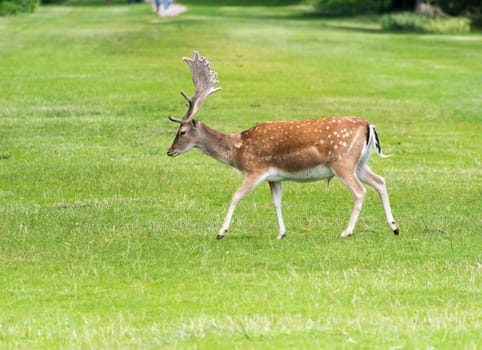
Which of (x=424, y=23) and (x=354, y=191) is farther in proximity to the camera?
(x=424, y=23)

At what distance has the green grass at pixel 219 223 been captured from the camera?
8.87 m

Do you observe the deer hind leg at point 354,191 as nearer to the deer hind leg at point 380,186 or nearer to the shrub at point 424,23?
the deer hind leg at point 380,186

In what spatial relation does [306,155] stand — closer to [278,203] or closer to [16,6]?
[278,203]

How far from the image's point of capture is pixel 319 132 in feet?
42.0

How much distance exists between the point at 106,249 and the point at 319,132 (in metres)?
2.40

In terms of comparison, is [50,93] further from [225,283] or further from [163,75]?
[225,283]

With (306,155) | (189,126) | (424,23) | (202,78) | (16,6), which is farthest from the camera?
(16,6)

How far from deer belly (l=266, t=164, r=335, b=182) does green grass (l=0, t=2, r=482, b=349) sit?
627 mm

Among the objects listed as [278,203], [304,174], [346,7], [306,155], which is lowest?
[346,7]

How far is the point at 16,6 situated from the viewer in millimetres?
68562

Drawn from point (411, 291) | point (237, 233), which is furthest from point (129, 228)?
point (411, 291)

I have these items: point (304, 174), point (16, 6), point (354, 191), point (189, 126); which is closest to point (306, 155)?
point (304, 174)

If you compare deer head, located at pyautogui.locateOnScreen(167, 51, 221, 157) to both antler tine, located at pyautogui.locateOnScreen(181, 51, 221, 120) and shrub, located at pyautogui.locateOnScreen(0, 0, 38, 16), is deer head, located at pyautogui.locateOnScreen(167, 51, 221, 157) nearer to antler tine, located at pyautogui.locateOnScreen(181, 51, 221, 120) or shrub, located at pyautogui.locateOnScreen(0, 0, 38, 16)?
antler tine, located at pyautogui.locateOnScreen(181, 51, 221, 120)

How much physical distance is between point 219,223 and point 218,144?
115 centimetres
